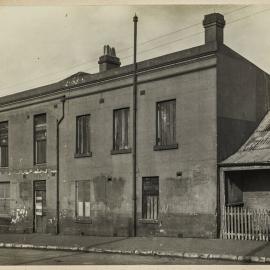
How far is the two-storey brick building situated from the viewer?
2016 cm

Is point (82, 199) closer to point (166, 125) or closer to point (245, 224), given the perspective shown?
point (166, 125)

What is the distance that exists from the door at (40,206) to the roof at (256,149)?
10669mm

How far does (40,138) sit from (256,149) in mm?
11671

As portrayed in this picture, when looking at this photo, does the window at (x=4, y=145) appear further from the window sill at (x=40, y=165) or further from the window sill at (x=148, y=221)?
A: the window sill at (x=148, y=221)

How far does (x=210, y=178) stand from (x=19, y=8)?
930 centimetres

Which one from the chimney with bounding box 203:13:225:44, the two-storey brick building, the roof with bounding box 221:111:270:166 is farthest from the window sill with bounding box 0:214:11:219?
the chimney with bounding box 203:13:225:44

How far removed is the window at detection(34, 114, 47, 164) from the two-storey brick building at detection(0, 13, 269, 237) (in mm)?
50

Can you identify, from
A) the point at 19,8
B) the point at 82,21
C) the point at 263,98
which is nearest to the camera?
the point at 19,8

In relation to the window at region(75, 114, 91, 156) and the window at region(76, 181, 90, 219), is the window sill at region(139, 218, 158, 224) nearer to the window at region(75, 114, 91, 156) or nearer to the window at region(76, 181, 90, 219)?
the window at region(76, 181, 90, 219)

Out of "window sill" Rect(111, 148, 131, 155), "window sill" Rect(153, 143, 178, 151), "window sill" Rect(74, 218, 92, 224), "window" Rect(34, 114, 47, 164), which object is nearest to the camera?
"window sill" Rect(153, 143, 178, 151)

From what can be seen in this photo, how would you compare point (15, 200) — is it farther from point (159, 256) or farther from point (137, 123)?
point (159, 256)

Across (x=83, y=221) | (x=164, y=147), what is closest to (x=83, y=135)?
(x=83, y=221)

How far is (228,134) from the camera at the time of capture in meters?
20.4

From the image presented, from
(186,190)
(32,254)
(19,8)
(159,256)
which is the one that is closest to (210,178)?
(186,190)
